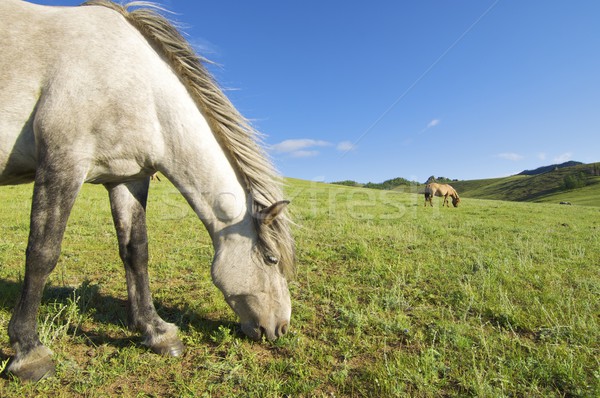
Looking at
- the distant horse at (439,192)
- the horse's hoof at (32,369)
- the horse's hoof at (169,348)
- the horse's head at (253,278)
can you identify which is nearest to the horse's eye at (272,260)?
the horse's head at (253,278)

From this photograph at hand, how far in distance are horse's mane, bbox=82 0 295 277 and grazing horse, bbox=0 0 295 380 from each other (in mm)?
11

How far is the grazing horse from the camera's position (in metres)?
2.55

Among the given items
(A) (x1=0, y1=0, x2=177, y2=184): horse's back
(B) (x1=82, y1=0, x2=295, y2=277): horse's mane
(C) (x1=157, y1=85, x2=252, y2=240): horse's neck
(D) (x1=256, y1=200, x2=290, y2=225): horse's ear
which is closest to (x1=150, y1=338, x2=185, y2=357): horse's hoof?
(C) (x1=157, y1=85, x2=252, y2=240): horse's neck

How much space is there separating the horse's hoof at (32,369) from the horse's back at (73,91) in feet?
5.09

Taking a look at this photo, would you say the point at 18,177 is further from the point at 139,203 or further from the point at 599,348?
the point at 599,348

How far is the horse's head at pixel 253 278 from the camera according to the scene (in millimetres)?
3020

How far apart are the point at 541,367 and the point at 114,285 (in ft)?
17.0

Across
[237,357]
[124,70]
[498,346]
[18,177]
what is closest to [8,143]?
[18,177]

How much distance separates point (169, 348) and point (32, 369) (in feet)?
3.36

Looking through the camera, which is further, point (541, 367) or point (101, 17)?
point (101, 17)

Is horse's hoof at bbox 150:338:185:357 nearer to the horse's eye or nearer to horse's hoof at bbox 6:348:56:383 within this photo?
horse's hoof at bbox 6:348:56:383

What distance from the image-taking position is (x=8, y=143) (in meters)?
2.60

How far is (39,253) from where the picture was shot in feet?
8.34

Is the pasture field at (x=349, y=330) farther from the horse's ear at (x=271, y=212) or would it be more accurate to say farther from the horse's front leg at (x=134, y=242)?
the horse's ear at (x=271, y=212)
